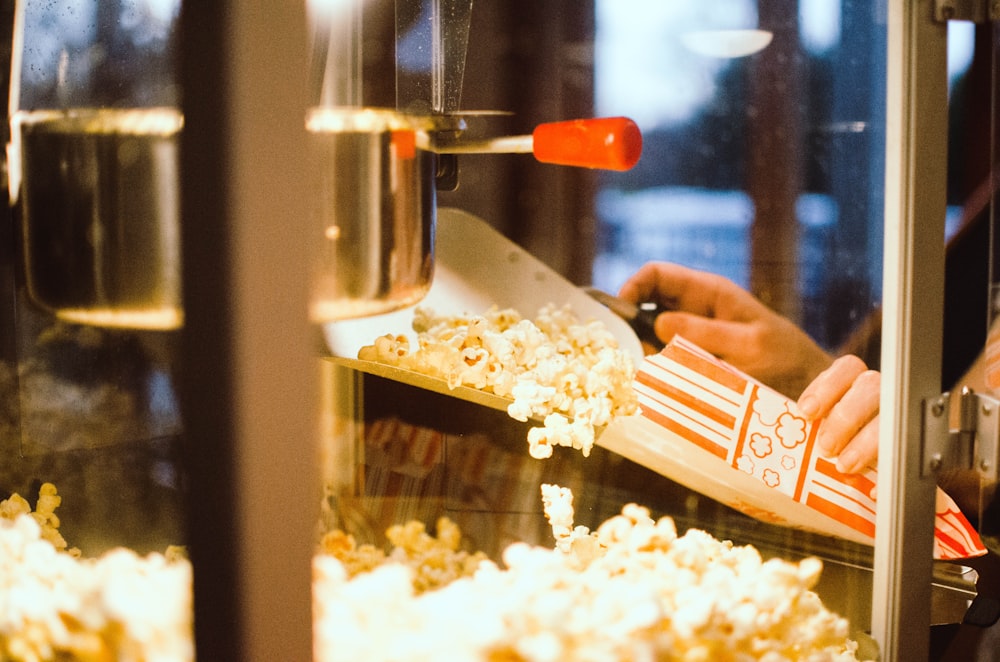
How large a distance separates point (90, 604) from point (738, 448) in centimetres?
57

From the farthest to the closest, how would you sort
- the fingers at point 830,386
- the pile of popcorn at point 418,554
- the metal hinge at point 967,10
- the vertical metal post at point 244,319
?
1. the fingers at point 830,386
2. the metal hinge at point 967,10
3. the pile of popcorn at point 418,554
4. the vertical metal post at point 244,319

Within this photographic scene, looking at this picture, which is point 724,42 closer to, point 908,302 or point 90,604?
point 908,302

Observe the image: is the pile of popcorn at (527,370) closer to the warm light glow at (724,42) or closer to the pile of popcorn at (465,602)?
the pile of popcorn at (465,602)

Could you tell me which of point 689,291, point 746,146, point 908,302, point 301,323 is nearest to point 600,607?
point 301,323

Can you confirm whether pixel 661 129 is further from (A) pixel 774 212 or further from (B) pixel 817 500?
(B) pixel 817 500

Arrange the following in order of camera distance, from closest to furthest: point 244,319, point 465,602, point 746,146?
1. point 244,319
2. point 465,602
3. point 746,146

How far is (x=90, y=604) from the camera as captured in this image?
48 cm

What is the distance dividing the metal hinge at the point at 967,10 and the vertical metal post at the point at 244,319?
0.50 meters

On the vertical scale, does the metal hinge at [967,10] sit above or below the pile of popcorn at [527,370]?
above

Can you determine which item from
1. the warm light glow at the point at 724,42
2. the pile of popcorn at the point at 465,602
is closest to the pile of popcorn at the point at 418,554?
the pile of popcorn at the point at 465,602

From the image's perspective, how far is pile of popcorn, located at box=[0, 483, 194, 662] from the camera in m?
0.43

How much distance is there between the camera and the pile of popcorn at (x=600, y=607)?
46 centimetres

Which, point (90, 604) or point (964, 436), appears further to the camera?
point (964, 436)

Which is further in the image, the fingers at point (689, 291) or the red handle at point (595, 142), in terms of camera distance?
the fingers at point (689, 291)
